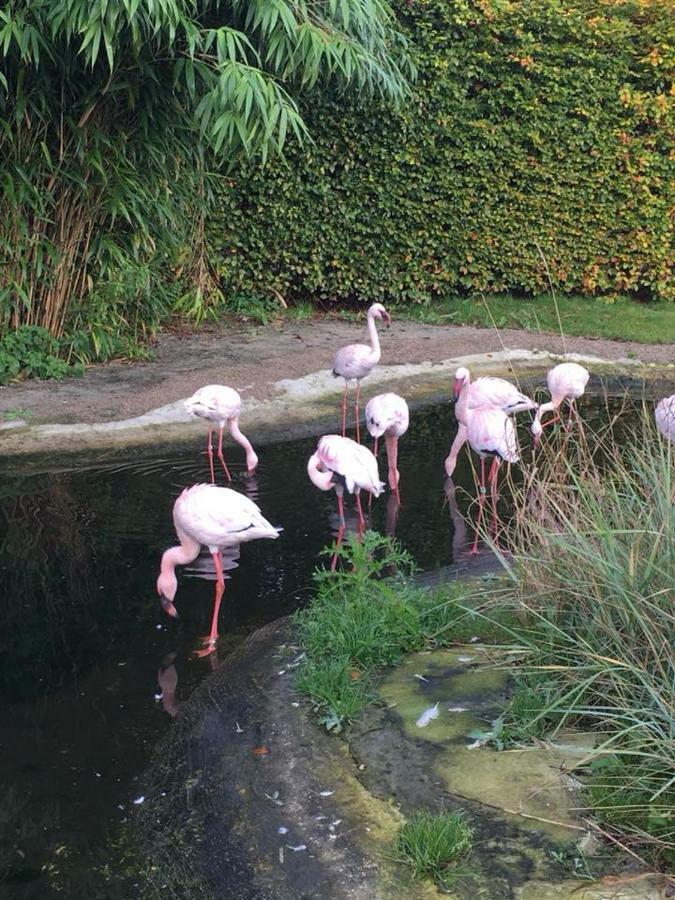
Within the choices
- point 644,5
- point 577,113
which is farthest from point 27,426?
point 644,5

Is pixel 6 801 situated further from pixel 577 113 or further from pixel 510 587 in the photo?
pixel 577 113

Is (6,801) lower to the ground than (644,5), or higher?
lower

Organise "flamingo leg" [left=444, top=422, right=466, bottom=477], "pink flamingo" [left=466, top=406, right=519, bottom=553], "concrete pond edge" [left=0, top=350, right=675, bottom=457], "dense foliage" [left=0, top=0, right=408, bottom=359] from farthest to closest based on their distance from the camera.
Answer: "concrete pond edge" [left=0, top=350, right=675, bottom=457] < "dense foliage" [left=0, top=0, right=408, bottom=359] < "flamingo leg" [left=444, top=422, right=466, bottom=477] < "pink flamingo" [left=466, top=406, right=519, bottom=553]

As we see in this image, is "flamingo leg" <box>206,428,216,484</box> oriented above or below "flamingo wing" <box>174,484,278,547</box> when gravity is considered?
below

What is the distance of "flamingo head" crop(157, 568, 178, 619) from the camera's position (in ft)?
16.4

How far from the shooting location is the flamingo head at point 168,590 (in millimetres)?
5004

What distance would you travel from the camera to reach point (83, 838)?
3.44 m

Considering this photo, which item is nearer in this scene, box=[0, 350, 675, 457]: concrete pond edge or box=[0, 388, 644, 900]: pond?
box=[0, 388, 644, 900]: pond

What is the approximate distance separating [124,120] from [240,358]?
2298mm

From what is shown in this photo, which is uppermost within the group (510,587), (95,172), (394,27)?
(394,27)

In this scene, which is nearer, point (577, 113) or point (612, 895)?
point (612, 895)

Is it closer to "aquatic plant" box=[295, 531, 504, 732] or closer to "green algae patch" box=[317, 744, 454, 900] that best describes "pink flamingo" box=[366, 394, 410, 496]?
"aquatic plant" box=[295, 531, 504, 732]

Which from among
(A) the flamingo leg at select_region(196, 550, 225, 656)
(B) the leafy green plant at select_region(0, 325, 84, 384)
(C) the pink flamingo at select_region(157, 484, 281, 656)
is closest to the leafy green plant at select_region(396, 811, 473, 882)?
(A) the flamingo leg at select_region(196, 550, 225, 656)

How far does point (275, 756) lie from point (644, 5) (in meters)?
10.6
